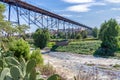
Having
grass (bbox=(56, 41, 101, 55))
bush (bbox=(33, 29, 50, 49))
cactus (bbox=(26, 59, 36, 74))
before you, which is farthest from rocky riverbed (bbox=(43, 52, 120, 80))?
bush (bbox=(33, 29, 50, 49))

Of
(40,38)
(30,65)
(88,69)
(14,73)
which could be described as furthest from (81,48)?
(14,73)

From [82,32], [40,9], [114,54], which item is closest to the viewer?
[114,54]

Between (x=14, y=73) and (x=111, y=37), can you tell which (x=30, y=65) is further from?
(x=111, y=37)

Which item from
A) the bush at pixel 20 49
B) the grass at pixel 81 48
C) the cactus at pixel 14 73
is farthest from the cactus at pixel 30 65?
the grass at pixel 81 48

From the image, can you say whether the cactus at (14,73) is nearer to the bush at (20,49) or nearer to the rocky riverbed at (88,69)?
the rocky riverbed at (88,69)

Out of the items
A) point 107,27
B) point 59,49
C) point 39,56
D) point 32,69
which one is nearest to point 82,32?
point 59,49

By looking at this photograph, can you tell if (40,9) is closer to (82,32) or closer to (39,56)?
(82,32)

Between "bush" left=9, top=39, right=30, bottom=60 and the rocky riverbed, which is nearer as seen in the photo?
the rocky riverbed

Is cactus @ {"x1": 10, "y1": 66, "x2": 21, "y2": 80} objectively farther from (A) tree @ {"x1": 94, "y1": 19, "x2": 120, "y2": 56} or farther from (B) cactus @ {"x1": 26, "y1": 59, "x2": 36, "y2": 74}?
(A) tree @ {"x1": 94, "y1": 19, "x2": 120, "y2": 56}

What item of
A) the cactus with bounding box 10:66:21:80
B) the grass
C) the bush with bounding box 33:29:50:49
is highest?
the cactus with bounding box 10:66:21:80

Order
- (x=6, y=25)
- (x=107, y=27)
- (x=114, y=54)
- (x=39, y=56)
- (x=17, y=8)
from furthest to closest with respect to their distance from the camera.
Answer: (x=107, y=27)
(x=114, y=54)
(x=17, y=8)
(x=39, y=56)
(x=6, y=25)

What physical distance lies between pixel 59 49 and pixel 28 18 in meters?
9.44

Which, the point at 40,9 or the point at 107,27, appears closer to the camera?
the point at 107,27

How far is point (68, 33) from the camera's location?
10319 centimetres
